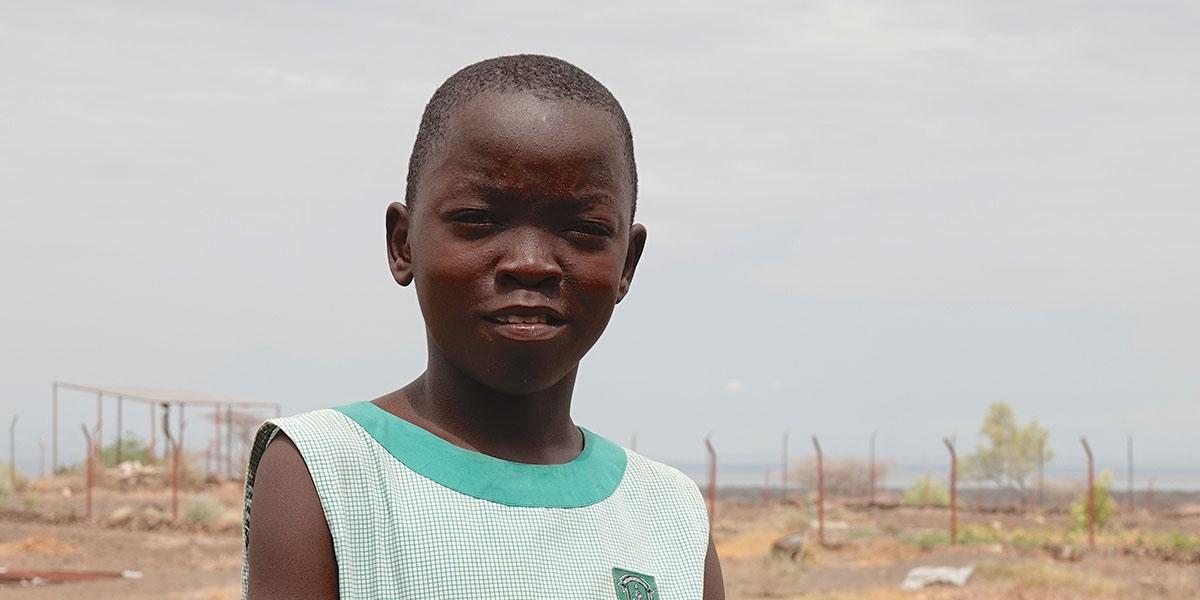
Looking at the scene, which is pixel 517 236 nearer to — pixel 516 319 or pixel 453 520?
pixel 516 319

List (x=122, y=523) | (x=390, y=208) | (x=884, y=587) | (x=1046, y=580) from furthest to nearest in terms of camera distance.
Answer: (x=122, y=523)
(x=884, y=587)
(x=1046, y=580)
(x=390, y=208)

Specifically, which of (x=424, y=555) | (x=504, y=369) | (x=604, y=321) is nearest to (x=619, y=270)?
(x=604, y=321)

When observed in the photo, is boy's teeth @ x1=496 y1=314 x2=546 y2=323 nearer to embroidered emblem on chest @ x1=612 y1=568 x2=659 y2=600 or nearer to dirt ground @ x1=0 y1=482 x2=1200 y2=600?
embroidered emblem on chest @ x1=612 y1=568 x2=659 y2=600

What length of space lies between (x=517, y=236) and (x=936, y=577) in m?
14.7

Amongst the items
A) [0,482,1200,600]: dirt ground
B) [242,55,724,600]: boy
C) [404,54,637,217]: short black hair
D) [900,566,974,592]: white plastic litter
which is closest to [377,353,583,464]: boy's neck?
[242,55,724,600]: boy

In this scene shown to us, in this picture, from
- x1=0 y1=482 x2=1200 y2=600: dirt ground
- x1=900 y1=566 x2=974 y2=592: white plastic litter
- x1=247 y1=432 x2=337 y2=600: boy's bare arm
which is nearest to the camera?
x1=247 y1=432 x2=337 y2=600: boy's bare arm

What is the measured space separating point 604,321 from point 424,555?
370 mm

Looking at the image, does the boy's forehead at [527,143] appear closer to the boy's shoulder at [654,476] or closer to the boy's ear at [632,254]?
the boy's ear at [632,254]

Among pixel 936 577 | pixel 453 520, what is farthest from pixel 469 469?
pixel 936 577

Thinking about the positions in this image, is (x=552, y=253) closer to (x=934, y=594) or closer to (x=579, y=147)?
(x=579, y=147)

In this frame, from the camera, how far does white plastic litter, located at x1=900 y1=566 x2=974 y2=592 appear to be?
597 inches

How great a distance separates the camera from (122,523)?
23.2 metres

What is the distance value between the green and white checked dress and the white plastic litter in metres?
13.8

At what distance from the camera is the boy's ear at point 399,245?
183cm
